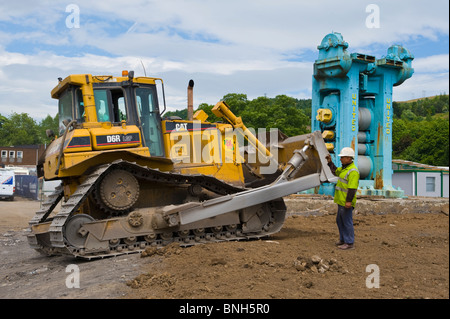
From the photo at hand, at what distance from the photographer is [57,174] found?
28.2 feet

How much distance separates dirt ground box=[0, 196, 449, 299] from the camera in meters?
5.75

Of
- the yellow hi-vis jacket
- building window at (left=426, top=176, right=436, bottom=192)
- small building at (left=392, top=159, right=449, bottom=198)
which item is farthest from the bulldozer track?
building window at (left=426, top=176, right=436, bottom=192)

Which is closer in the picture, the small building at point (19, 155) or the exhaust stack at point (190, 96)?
the exhaust stack at point (190, 96)

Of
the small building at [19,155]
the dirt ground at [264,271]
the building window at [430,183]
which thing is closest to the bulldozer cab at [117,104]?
the dirt ground at [264,271]

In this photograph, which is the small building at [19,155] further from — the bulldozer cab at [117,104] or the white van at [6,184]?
the bulldozer cab at [117,104]

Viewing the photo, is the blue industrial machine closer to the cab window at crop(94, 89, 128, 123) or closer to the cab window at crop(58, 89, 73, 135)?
the cab window at crop(94, 89, 128, 123)

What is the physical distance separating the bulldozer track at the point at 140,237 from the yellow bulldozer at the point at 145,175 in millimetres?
20

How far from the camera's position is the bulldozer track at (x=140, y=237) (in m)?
8.20

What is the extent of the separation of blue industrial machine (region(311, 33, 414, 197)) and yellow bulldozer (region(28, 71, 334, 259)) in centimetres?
645

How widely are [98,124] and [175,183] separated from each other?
70.6 inches

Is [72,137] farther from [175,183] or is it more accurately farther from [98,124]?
[175,183]

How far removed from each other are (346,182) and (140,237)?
3.82m
